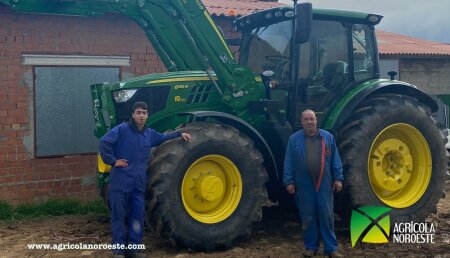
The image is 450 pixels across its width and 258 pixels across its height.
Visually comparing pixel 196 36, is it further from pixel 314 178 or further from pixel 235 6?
pixel 235 6

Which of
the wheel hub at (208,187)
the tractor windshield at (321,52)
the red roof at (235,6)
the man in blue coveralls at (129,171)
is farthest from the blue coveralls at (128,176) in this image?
the red roof at (235,6)

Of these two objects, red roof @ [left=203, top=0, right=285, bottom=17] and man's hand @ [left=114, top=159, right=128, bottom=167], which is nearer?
man's hand @ [left=114, top=159, right=128, bottom=167]

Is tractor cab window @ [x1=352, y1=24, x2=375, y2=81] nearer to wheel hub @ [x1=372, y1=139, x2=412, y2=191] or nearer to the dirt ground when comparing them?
wheel hub @ [x1=372, y1=139, x2=412, y2=191]

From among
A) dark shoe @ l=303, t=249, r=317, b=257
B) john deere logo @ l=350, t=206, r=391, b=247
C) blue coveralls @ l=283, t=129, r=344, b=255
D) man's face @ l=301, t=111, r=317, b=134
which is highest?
man's face @ l=301, t=111, r=317, b=134

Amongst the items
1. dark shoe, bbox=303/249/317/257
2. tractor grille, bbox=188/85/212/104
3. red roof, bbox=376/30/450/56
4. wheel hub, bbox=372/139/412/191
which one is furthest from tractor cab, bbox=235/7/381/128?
red roof, bbox=376/30/450/56

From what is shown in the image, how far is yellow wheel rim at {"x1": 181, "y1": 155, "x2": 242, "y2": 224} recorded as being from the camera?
17.7 feet

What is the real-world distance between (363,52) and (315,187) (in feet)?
7.22

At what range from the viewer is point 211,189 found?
17.8 feet

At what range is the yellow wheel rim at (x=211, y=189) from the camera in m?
5.39

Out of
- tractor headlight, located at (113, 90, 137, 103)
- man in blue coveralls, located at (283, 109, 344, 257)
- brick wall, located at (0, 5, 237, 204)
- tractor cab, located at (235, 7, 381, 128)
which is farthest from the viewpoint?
brick wall, located at (0, 5, 237, 204)

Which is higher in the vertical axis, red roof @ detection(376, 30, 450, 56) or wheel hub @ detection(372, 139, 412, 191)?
red roof @ detection(376, 30, 450, 56)

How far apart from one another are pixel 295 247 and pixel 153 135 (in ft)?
6.34

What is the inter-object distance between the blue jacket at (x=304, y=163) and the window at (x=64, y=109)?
13.2 feet

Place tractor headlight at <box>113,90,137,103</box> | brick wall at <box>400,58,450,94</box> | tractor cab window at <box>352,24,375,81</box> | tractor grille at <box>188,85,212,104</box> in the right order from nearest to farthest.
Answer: tractor headlight at <box>113,90,137,103</box>, tractor grille at <box>188,85,212,104</box>, tractor cab window at <box>352,24,375,81</box>, brick wall at <box>400,58,450,94</box>
